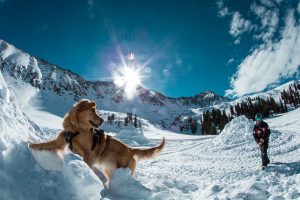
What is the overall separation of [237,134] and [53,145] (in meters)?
15.2

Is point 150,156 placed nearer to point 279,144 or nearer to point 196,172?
point 196,172

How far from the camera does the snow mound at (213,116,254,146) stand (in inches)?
666

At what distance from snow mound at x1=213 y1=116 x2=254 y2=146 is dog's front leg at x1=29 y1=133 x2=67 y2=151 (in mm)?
12960

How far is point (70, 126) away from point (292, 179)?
4.49m

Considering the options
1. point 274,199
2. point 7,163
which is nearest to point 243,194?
point 274,199

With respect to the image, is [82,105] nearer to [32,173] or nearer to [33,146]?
[33,146]

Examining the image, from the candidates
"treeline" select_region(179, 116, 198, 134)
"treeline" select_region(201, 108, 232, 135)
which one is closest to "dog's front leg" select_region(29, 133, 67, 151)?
"treeline" select_region(201, 108, 232, 135)

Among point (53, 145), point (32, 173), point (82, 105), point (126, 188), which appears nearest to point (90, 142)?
point (82, 105)

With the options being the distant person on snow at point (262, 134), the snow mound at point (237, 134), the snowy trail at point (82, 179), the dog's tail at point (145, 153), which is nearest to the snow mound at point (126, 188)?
the snowy trail at point (82, 179)

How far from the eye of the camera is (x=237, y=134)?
18.1 metres

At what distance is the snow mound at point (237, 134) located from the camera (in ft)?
55.5

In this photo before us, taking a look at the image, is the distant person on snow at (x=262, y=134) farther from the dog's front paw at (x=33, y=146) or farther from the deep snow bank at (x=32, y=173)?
the dog's front paw at (x=33, y=146)

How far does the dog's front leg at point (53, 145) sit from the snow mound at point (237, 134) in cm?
1296

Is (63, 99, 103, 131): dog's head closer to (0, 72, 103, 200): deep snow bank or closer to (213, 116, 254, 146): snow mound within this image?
(0, 72, 103, 200): deep snow bank
